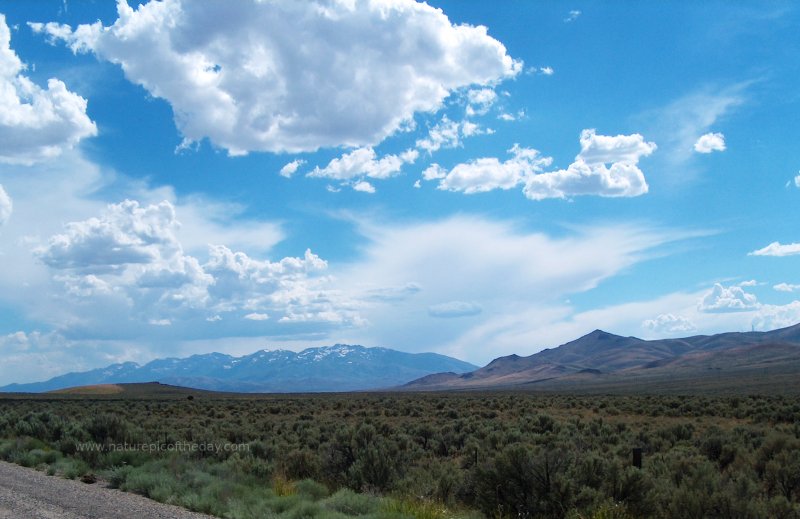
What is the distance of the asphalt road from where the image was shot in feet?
35.3

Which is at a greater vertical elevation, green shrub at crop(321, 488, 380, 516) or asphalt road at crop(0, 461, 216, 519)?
asphalt road at crop(0, 461, 216, 519)

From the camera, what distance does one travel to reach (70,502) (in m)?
11.8

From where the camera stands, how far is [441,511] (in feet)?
35.7

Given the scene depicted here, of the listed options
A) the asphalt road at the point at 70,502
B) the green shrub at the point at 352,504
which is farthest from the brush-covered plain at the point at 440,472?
the asphalt road at the point at 70,502

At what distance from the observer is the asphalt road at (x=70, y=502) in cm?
1077

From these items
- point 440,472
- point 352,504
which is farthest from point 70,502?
point 440,472

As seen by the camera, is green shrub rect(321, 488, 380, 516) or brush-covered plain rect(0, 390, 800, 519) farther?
green shrub rect(321, 488, 380, 516)

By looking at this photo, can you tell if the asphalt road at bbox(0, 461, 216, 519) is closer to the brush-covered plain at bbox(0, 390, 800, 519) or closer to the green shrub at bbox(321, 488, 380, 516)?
the brush-covered plain at bbox(0, 390, 800, 519)

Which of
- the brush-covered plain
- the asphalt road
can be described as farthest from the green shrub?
the asphalt road

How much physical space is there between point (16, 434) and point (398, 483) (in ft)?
56.6

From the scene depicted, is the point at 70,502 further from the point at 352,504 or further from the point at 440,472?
the point at 440,472

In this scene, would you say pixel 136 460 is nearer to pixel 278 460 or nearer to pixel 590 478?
pixel 278 460

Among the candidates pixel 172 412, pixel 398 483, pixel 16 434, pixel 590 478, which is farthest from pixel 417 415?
pixel 590 478

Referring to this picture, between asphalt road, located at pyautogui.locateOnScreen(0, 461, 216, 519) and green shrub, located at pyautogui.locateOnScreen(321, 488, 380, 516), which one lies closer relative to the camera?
asphalt road, located at pyautogui.locateOnScreen(0, 461, 216, 519)
